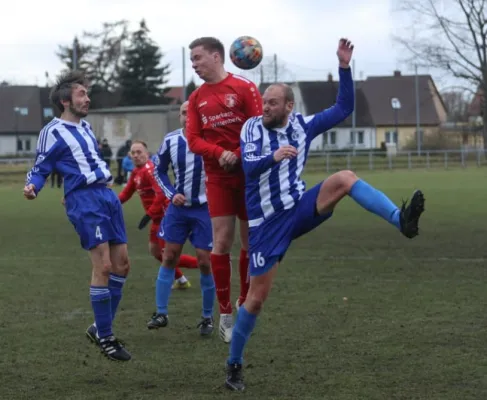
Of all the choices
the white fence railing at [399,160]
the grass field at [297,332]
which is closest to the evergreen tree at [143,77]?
the white fence railing at [399,160]

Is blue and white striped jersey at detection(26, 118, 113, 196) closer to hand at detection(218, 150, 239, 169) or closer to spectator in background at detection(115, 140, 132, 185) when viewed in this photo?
hand at detection(218, 150, 239, 169)

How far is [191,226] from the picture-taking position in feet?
30.3

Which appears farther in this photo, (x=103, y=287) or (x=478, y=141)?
(x=478, y=141)

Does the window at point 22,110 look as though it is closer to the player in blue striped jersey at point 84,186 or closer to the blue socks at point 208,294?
the blue socks at point 208,294

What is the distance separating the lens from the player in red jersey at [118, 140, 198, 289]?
11.1 m

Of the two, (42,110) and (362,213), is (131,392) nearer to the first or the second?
(362,213)

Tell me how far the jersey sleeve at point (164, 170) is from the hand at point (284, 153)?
9.80 ft

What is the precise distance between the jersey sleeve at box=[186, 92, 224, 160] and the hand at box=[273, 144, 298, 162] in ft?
3.90

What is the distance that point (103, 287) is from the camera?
748 centimetres

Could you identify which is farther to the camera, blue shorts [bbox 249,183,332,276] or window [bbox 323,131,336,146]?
window [bbox 323,131,336,146]

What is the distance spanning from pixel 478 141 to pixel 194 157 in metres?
77.7

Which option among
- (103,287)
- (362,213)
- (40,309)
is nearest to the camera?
(103,287)

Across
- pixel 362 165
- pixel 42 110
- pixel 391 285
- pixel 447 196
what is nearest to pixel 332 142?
pixel 42 110

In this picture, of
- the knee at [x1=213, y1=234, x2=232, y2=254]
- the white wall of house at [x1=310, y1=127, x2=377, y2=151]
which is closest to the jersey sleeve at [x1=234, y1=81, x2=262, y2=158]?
the knee at [x1=213, y1=234, x2=232, y2=254]
